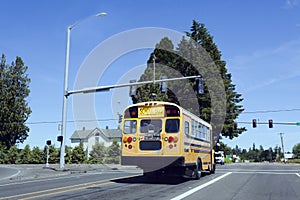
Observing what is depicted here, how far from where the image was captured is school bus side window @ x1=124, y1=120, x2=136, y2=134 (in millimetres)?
13992

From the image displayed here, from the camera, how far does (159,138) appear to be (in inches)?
524

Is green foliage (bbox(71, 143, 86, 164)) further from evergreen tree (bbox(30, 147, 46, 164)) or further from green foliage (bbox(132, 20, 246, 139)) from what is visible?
green foliage (bbox(132, 20, 246, 139))

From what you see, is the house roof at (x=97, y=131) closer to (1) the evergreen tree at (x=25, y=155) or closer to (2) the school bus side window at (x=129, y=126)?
(1) the evergreen tree at (x=25, y=155)

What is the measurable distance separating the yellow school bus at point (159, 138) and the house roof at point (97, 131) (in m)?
63.7

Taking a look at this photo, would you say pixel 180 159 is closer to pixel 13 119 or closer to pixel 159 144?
pixel 159 144

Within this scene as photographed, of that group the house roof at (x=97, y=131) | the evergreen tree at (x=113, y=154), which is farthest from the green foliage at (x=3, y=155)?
the house roof at (x=97, y=131)

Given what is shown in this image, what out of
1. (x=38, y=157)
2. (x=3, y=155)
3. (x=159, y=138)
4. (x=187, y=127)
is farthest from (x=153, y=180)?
(x=3, y=155)

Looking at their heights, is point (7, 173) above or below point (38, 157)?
below

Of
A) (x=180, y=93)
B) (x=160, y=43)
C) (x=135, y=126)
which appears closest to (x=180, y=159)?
(x=135, y=126)

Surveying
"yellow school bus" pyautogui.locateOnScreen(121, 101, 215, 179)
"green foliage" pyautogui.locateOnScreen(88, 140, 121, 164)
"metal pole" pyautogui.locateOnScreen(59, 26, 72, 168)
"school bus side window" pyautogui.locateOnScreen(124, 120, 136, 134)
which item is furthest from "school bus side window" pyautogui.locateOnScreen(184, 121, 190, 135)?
"green foliage" pyautogui.locateOnScreen(88, 140, 121, 164)

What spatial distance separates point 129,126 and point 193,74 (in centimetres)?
2859

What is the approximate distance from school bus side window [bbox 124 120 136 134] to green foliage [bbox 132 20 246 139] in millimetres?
23278

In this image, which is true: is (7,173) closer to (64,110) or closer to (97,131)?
(64,110)

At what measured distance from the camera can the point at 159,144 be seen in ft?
43.4
